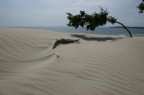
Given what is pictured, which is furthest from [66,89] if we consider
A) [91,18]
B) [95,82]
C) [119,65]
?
[91,18]

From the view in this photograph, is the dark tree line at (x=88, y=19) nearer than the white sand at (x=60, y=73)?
No

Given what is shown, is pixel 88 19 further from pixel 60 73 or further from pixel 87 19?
pixel 60 73

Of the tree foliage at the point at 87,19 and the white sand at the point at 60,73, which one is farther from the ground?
the tree foliage at the point at 87,19

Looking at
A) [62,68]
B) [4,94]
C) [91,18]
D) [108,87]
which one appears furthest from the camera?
[91,18]

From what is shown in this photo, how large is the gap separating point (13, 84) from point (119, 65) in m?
3.04

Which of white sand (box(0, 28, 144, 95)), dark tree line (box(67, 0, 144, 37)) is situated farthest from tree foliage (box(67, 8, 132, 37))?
white sand (box(0, 28, 144, 95))

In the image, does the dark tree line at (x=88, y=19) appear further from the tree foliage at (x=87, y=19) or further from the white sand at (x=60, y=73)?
the white sand at (x=60, y=73)

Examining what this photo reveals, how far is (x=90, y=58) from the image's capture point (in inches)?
224

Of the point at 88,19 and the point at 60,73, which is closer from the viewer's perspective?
the point at 60,73

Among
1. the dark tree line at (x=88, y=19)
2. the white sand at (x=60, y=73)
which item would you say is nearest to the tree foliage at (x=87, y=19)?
the dark tree line at (x=88, y=19)

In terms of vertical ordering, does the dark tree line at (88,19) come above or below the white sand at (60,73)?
above

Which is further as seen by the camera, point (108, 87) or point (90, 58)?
point (90, 58)

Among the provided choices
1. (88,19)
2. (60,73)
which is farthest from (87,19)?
(60,73)

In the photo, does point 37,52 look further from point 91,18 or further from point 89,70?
point 91,18
